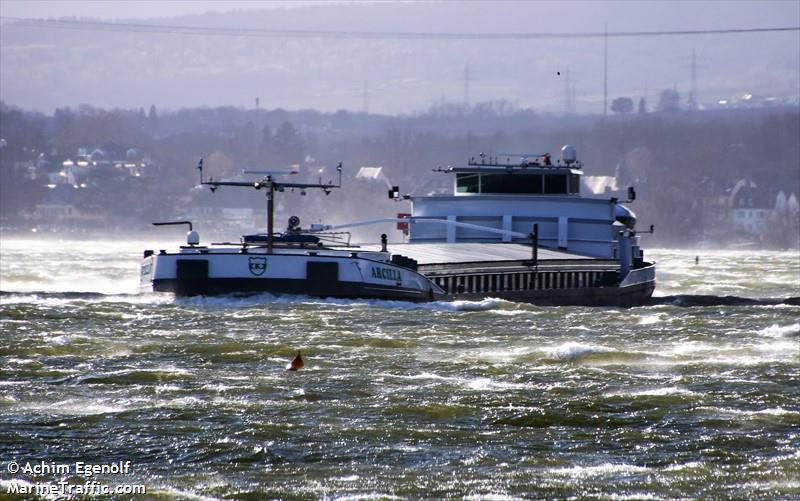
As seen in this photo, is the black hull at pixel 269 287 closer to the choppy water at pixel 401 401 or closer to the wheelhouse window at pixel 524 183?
the choppy water at pixel 401 401

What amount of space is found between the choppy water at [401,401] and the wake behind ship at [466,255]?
151 cm

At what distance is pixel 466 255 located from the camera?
2101 inches

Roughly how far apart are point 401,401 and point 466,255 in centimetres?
2612

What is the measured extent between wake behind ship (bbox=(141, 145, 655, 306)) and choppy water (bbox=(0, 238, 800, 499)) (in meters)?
1.51

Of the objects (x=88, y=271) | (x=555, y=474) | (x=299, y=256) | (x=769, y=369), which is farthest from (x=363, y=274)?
(x=88, y=271)

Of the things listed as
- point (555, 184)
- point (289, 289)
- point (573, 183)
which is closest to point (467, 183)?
point (555, 184)

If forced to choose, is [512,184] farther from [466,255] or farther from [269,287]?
[269,287]

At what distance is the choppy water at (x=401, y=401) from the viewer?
71.5ft

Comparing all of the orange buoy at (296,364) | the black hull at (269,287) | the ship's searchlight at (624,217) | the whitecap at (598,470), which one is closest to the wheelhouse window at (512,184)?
the ship's searchlight at (624,217)

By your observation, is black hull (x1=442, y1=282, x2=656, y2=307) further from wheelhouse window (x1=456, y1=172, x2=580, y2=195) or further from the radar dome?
the radar dome

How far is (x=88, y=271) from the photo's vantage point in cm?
10269

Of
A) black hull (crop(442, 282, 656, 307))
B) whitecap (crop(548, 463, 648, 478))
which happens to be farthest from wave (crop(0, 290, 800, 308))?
whitecap (crop(548, 463, 648, 478))

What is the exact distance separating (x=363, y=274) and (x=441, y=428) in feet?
69.6

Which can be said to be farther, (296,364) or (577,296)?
(577,296)
